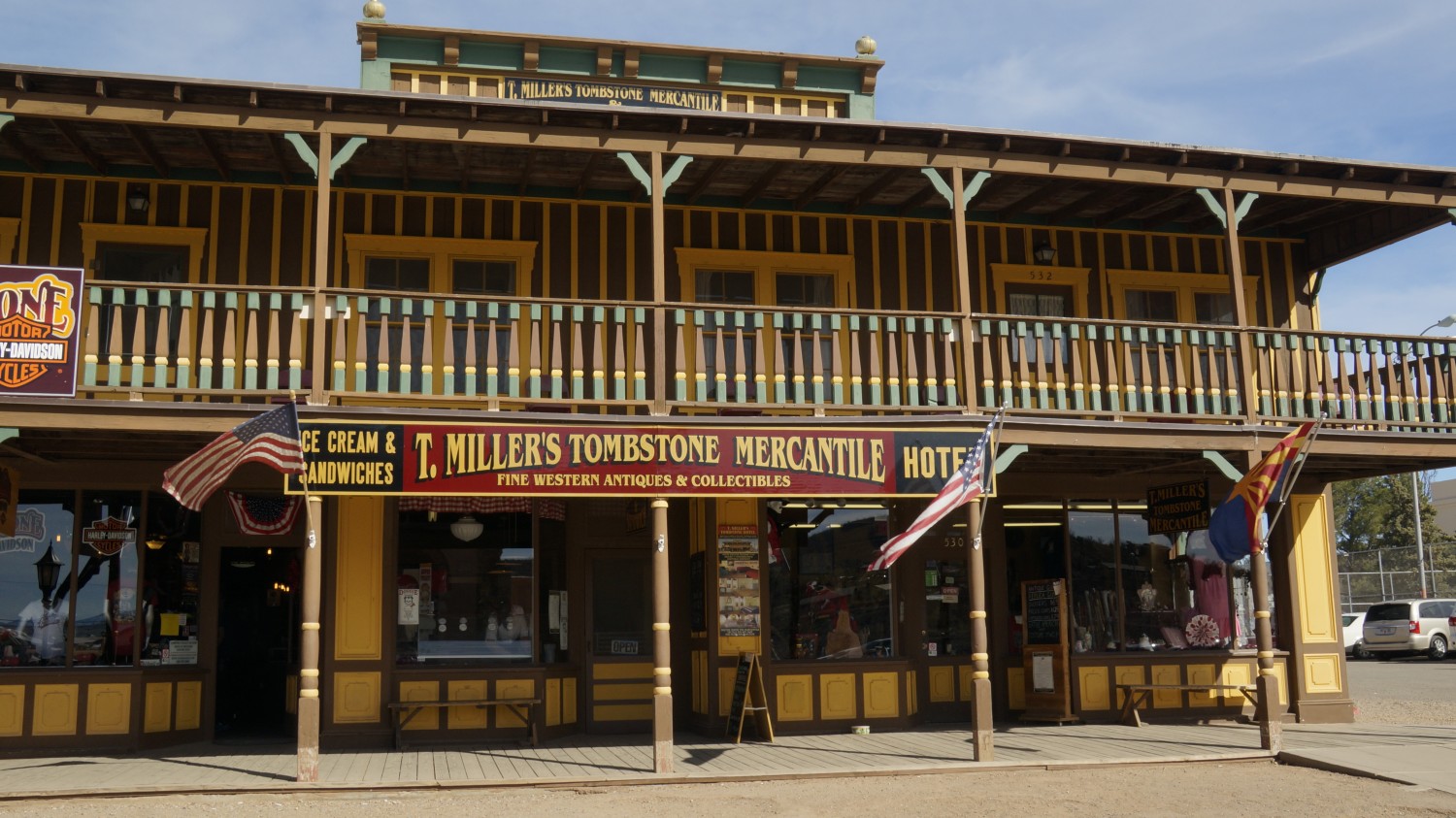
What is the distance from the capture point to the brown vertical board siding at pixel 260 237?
1466cm

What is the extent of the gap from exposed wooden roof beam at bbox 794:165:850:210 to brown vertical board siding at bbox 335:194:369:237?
4914 mm

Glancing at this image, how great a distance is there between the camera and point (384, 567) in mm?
14438

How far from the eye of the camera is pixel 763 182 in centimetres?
1494

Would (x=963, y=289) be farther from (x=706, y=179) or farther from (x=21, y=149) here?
(x=21, y=149)

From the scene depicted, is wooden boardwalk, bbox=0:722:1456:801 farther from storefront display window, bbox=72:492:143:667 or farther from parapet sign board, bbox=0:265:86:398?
parapet sign board, bbox=0:265:86:398

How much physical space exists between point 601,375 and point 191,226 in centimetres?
507

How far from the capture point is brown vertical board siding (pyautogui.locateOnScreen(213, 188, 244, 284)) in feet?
47.9

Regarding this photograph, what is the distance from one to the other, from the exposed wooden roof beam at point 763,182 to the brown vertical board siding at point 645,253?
93 centimetres

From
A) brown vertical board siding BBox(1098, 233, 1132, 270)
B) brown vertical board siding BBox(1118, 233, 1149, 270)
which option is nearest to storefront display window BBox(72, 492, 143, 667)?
brown vertical board siding BBox(1098, 233, 1132, 270)

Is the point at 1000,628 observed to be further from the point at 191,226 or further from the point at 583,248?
the point at 191,226

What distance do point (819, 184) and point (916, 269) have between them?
1833 mm

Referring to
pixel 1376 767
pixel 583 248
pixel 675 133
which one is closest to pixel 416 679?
pixel 583 248

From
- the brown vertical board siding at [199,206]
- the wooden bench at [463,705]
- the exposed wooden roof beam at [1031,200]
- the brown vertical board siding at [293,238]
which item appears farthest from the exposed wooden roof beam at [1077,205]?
the brown vertical board siding at [199,206]

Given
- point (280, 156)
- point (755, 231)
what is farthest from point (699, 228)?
point (280, 156)
